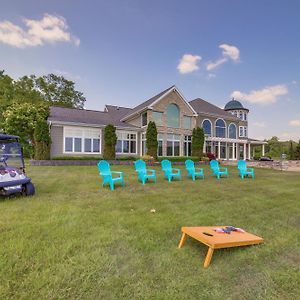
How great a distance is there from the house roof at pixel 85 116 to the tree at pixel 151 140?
11.0 feet

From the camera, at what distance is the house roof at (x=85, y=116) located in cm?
2267

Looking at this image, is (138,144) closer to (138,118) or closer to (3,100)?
(138,118)

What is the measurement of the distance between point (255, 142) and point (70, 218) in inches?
1376

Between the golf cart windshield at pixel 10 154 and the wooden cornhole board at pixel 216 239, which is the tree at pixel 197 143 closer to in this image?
the golf cart windshield at pixel 10 154

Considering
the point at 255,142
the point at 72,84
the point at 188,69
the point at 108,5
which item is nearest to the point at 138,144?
the point at 188,69

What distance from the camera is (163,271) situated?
296 centimetres

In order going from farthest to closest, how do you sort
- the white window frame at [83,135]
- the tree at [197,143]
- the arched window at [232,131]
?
the arched window at [232,131], the tree at [197,143], the white window frame at [83,135]

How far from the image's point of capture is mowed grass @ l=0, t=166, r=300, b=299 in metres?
2.59

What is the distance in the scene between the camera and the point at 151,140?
23047 mm

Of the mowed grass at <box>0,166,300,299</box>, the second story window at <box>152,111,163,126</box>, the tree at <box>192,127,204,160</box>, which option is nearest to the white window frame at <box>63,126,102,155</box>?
the second story window at <box>152,111,163,126</box>

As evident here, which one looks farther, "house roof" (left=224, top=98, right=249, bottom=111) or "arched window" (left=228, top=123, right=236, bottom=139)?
"house roof" (left=224, top=98, right=249, bottom=111)

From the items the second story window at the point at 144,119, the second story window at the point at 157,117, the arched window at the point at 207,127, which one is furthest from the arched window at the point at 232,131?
the second story window at the point at 144,119

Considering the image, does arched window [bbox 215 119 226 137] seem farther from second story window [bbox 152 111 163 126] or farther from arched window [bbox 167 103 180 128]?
second story window [bbox 152 111 163 126]

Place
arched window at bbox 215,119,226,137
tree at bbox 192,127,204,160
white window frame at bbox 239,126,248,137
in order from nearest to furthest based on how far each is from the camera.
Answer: tree at bbox 192,127,204,160
arched window at bbox 215,119,226,137
white window frame at bbox 239,126,248,137
